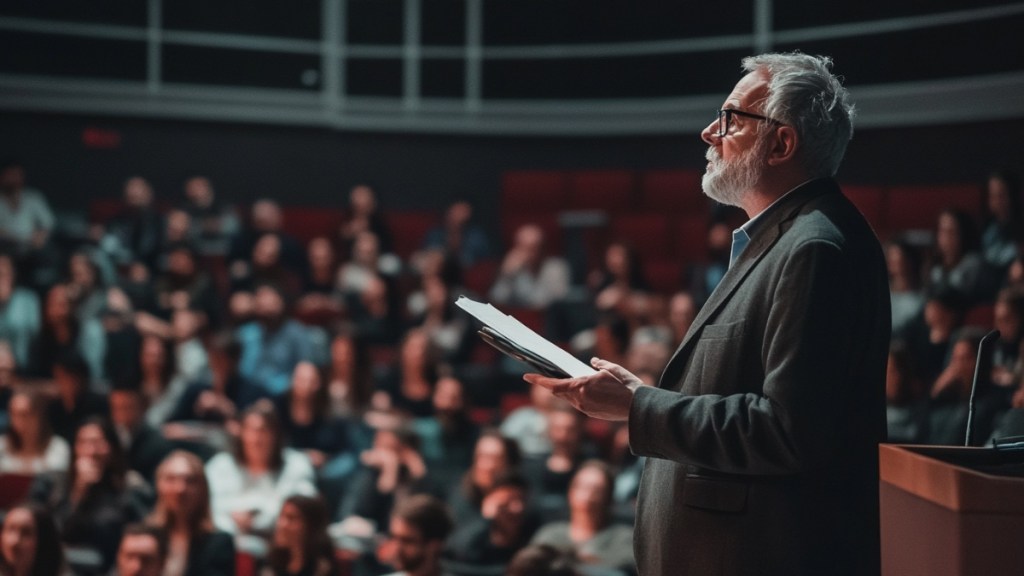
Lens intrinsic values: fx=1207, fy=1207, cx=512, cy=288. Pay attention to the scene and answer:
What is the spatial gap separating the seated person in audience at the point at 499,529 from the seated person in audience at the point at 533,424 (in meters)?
0.69

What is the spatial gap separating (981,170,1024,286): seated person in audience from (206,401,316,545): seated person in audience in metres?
2.41

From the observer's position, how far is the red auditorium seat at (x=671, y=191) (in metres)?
6.29

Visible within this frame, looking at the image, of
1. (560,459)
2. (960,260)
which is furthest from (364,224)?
(960,260)

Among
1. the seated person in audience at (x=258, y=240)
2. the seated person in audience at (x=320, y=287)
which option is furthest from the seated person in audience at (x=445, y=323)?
the seated person in audience at (x=258, y=240)

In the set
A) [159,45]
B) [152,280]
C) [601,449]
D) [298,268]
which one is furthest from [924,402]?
[159,45]

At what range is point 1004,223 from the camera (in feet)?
13.4

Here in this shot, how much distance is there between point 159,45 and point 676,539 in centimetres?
639

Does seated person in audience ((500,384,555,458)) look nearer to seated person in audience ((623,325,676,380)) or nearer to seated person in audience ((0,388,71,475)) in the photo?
seated person in audience ((623,325,676,380))

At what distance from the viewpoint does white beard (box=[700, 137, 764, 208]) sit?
4.20 ft

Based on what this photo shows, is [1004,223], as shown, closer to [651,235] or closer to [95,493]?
[651,235]

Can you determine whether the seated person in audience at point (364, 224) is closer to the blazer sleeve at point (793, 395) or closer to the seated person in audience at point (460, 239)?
the seated person in audience at point (460, 239)

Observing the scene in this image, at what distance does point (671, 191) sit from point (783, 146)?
513 cm

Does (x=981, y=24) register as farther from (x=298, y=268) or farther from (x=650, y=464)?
(x=650, y=464)

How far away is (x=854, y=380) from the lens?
116cm
